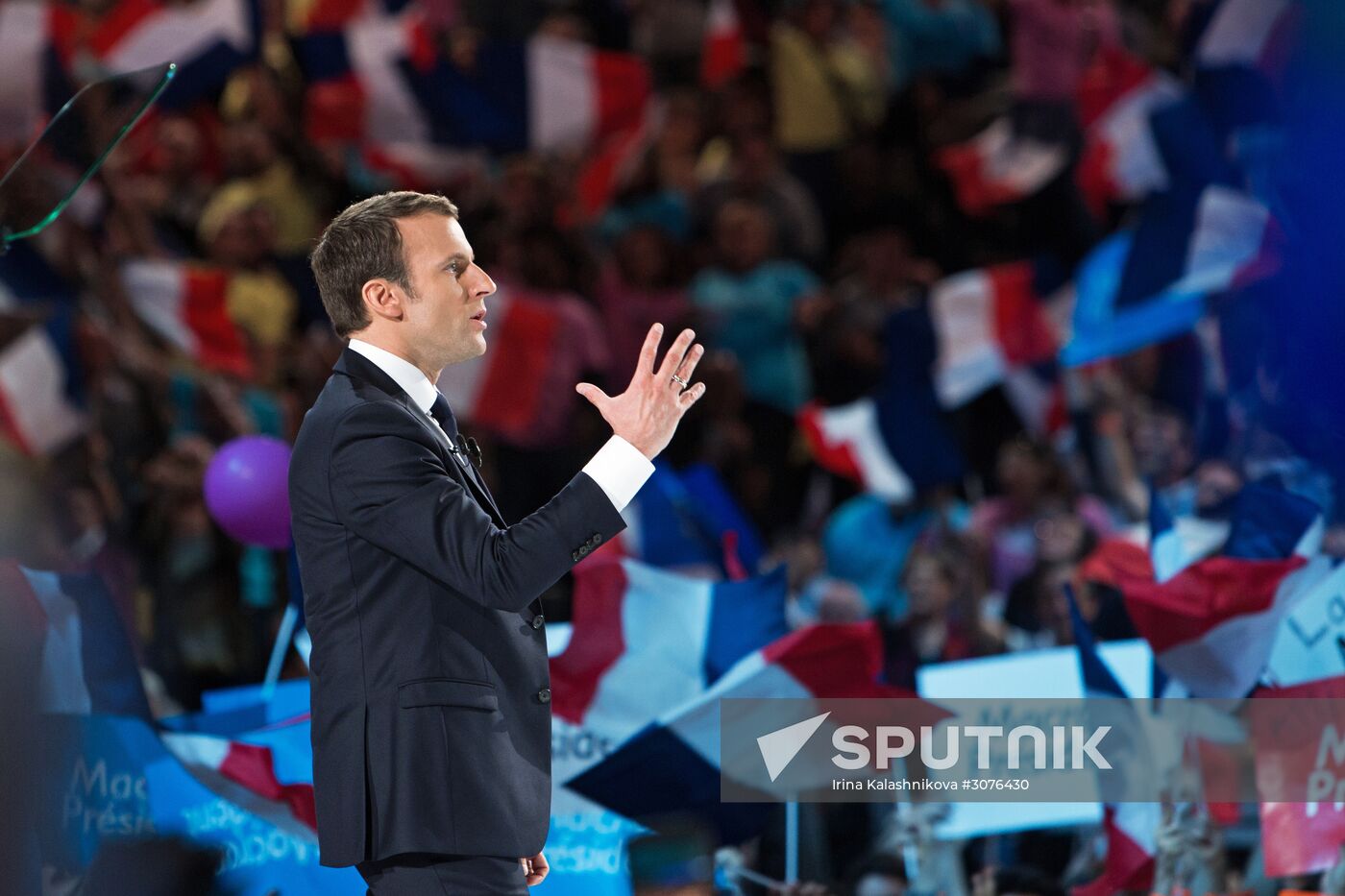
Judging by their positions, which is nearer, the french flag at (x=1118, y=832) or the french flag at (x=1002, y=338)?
the french flag at (x=1118, y=832)

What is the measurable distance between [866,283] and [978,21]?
2115 millimetres

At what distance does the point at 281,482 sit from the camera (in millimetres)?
4754

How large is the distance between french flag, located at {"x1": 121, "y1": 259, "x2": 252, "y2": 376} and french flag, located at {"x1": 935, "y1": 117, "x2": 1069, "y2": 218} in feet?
11.1

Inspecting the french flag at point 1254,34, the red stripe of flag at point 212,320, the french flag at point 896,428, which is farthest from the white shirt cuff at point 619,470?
the french flag at point 1254,34

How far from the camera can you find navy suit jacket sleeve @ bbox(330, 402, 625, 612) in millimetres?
2305

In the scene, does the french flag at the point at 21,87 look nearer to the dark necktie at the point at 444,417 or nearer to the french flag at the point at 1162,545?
the french flag at the point at 1162,545

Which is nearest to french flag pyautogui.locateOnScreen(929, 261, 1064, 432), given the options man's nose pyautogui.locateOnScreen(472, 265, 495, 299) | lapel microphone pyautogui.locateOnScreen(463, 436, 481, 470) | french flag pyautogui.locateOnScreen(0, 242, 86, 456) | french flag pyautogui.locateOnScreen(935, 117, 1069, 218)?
french flag pyautogui.locateOnScreen(935, 117, 1069, 218)

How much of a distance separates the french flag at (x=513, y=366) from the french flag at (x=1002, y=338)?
1.66 m

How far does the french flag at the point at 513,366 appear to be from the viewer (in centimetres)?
738

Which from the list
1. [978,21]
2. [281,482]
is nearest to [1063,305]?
[978,21]

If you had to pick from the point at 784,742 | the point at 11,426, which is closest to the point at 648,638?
the point at 784,742

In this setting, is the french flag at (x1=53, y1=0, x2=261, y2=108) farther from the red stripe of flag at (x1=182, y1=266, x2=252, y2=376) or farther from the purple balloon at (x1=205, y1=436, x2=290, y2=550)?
the purple balloon at (x1=205, y1=436, x2=290, y2=550)

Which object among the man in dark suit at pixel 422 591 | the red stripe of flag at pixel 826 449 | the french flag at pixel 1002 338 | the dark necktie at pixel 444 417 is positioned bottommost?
the man in dark suit at pixel 422 591

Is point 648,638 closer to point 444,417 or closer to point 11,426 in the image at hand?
point 444,417
